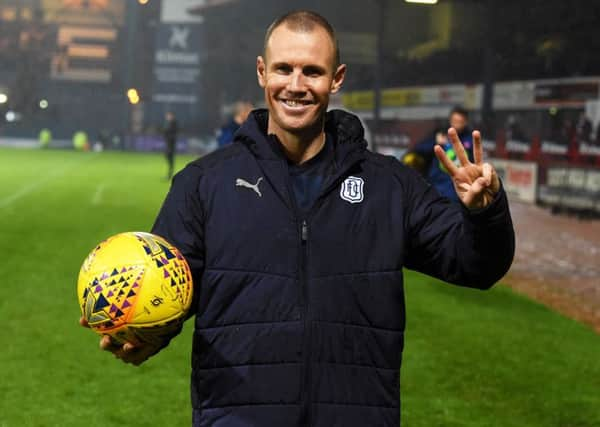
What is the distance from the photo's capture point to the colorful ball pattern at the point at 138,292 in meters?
3.15

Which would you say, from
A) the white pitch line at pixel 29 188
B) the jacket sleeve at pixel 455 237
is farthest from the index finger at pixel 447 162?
the white pitch line at pixel 29 188

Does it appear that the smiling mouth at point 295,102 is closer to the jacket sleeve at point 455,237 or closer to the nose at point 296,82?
the nose at point 296,82

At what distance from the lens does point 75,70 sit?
6750cm

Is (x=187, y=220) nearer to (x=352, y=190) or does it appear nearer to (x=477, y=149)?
(x=352, y=190)

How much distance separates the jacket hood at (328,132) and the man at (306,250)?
10mm

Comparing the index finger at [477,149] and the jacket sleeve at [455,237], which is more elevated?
the index finger at [477,149]

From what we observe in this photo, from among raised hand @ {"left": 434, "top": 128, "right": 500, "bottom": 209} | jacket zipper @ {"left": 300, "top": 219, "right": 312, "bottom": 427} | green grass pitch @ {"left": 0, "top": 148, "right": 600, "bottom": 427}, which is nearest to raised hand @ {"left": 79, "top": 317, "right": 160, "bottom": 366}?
jacket zipper @ {"left": 300, "top": 219, "right": 312, "bottom": 427}

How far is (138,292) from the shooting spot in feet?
10.5

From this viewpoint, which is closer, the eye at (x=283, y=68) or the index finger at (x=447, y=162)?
the index finger at (x=447, y=162)

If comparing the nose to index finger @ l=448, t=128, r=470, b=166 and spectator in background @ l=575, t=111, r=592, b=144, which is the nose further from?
spectator in background @ l=575, t=111, r=592, b=144

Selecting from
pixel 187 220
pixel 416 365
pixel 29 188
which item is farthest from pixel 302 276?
pixel 29 188

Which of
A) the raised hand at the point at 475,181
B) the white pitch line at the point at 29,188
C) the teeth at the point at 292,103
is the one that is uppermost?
the teeth at the point at 292,103

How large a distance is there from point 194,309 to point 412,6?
5483 centimetres

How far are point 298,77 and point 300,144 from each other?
217mm
